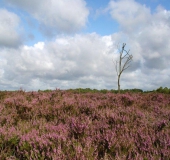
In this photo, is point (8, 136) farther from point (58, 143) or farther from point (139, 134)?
point (139, 134)

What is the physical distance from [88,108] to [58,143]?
2.73 metres

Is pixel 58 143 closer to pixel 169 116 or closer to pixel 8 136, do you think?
pixel 8 136

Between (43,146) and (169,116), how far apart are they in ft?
10.1

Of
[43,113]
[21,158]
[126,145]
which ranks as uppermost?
[43,113]

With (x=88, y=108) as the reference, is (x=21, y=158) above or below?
below

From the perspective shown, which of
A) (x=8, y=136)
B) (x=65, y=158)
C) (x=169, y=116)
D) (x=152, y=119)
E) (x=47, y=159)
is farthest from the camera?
(x=169, y=116)

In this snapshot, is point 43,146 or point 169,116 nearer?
point 43,146

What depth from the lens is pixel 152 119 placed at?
4.25 metres

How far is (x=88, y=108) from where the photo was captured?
5.30 metres

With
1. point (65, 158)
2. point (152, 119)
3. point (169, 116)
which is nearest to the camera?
point (65, 158)

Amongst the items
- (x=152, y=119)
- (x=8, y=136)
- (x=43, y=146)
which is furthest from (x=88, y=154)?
(x=152, y=119)

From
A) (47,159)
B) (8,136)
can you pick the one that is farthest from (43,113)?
(47,159)

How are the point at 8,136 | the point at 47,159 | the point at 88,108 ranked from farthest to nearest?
the point at 88,108
the point at 8,136
the point at 47,159

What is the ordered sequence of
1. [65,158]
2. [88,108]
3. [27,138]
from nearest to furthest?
[65,158] < [27,138] < [88,108]
